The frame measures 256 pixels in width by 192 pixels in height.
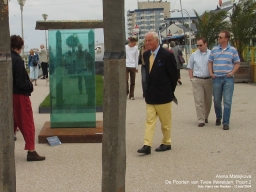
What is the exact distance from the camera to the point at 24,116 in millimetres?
6820

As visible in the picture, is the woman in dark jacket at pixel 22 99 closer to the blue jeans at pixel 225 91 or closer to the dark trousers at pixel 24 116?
the dark trousers at pixel 24 116

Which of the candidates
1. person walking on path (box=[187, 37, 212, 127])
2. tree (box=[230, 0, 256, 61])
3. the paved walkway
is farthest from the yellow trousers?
tree (box=[230, 0, 256, 61])

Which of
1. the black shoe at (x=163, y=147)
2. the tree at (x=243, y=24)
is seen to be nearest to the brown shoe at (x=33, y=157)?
the black shoe at (x=163, y=147)

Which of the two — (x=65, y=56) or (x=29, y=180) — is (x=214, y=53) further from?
(x=29, y=180)

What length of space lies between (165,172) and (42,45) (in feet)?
60.4

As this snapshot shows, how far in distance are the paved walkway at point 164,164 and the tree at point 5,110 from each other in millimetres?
1742

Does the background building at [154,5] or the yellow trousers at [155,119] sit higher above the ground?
the background building at [154,5]

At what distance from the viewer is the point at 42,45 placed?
2366 cm

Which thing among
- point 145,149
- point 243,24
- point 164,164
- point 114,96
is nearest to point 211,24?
point 243,24

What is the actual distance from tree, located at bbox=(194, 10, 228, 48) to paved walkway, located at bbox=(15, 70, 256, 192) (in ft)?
50.8

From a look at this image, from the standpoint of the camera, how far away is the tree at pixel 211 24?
24.5 m

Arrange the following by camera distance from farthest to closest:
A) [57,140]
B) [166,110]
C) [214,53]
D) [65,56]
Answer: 1. [214,53]
2. [65,56]
3. [57,140]
4. [166,110]

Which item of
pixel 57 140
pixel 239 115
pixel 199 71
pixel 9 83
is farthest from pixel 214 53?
pixel 9 83

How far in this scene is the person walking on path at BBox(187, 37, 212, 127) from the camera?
31.4 ft
